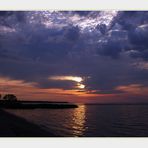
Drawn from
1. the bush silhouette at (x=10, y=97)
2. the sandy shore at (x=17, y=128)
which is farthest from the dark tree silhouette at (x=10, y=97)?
the sandy shore at (x=17, y=128)

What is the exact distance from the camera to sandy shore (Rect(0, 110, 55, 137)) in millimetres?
4098

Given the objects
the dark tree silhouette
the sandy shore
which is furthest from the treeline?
the sandy shore

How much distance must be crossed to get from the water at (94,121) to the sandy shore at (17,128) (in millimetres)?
55

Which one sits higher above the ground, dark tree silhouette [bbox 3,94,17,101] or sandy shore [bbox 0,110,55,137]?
dark tree silhouette [bbox 3,94,17,101]

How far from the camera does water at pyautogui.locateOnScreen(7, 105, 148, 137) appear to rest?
4102 mm

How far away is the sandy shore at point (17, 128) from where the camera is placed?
13.4 ft

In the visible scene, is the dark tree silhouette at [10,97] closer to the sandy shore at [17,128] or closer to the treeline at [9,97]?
the treeline at [9,97]

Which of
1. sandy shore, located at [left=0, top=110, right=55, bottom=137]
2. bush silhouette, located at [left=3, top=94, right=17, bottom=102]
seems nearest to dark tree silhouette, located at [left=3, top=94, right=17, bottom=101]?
bush silhouette, located at [left=3, top=94, right=17, bottom=102]

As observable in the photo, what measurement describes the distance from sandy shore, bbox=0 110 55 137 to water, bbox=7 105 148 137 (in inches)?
2.2

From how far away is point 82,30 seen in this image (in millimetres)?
4230

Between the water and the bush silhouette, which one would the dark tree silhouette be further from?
the water

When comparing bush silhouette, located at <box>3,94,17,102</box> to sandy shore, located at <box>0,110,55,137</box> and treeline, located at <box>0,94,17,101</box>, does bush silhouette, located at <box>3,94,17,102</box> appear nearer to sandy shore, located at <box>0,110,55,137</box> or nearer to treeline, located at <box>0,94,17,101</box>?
treeline, located at <box>0,94,17,101</box>
